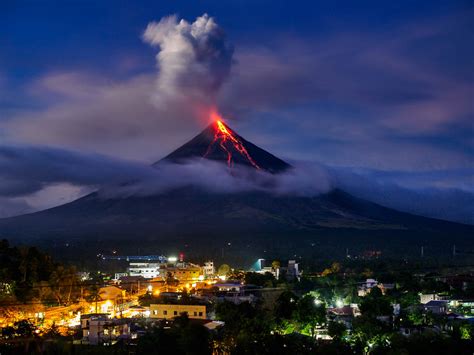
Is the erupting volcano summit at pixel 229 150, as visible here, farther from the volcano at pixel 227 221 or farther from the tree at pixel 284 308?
the tree at pixel 284 308

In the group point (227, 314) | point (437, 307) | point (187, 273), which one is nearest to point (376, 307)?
point (437, 307)

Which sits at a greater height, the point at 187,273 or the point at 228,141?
the point at 228,141

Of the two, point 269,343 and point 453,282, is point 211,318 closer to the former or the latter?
point 269,343

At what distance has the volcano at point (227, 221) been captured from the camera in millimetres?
55469

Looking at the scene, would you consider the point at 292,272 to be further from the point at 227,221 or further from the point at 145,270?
the point at 227,221

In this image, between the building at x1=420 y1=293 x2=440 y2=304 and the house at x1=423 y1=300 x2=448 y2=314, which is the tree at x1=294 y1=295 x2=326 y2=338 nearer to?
the house at x1=423 y1=300 x2=448 y2=314

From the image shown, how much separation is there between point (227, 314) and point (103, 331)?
3.58m

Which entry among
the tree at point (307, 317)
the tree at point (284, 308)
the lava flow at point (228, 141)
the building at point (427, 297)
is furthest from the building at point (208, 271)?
the lava flow at point (228, 141)

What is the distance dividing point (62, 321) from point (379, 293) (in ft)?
40.0

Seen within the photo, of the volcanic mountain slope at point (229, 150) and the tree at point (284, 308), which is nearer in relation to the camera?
the tree at point (284, 308)

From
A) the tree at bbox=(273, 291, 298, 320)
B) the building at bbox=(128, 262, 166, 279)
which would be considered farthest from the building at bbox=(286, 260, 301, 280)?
the tree at bbox=(273, 291, 298, 320)

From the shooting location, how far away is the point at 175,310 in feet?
74.7

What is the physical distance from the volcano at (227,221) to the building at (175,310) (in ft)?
84.3

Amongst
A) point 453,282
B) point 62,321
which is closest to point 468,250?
point 453,282
